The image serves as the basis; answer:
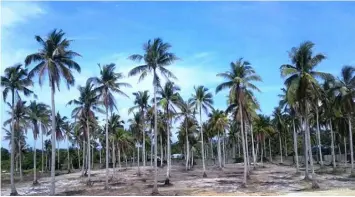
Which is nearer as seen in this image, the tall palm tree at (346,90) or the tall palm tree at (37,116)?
the tall palm tree at (346,90)

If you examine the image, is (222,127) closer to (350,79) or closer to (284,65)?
→ (350,79)

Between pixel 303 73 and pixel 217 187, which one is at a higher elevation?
pixel 303 73

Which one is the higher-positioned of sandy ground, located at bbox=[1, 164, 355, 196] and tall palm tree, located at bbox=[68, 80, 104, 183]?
tall palm tree, located at bbox=[68, 80, 104, 183]

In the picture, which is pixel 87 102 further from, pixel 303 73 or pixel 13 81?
pixel 303 73

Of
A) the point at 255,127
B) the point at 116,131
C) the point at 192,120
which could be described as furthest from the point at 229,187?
the point at 255,127

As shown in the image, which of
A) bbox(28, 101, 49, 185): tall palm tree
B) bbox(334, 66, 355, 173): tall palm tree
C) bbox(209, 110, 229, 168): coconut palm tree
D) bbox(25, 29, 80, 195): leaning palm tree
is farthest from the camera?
bbox(209, 110, 229, 168): coconut palm tree

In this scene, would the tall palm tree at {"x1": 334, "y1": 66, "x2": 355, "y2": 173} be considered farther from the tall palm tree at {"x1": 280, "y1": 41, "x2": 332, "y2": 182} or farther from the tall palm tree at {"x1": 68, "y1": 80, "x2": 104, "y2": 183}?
the tall palm tree at {"x1": 68, "y1": 80, "x2": 104, "y2": 183}

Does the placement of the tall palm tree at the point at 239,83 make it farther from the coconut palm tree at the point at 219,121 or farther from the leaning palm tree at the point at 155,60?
the coconut palm tree at the point at 219,121

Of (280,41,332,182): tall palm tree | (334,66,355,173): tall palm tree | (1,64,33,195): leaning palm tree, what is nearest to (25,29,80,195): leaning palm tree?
(1,64,33,195): leaning palm tree

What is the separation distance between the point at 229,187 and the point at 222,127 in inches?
1137

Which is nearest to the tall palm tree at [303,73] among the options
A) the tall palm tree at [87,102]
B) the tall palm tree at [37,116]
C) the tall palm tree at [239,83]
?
the tall palm tree at [239,83]

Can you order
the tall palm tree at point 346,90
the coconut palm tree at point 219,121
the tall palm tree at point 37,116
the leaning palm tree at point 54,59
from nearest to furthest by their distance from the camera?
the leaning palm tree at point 54,59 < the tall palm tree at point 346,90 < the tall palm tree at point 37,116 < the coconut palm tree at point 219,121

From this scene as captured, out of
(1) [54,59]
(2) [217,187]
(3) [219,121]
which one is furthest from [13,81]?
(3) [219,121]

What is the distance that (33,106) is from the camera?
213 ft
